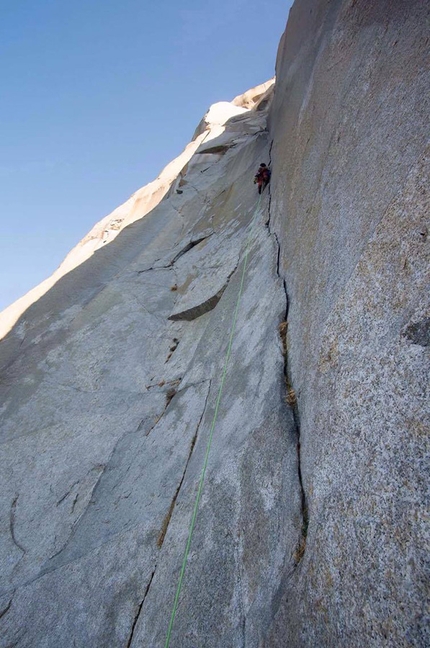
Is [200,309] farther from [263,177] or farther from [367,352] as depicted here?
[367,352]

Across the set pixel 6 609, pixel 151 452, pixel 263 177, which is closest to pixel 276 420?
pixel 151 452

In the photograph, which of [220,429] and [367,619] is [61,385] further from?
[367,619]

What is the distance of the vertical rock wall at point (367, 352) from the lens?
2094 millimetres

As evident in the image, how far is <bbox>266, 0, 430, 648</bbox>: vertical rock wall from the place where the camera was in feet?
6.87

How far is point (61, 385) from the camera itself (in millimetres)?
8758

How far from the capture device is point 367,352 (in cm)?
280

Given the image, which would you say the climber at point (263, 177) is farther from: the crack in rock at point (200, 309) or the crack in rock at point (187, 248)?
the crack in rock at point (200, 309)

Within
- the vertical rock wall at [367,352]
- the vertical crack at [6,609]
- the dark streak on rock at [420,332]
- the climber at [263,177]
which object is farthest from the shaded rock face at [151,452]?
the dark streak on rock at [420,332]

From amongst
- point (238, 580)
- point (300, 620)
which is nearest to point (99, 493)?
point (238, 580)

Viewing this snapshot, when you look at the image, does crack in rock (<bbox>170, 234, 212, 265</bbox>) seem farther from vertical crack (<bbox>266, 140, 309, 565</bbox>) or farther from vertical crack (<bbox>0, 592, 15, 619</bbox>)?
vertical crack (<bbox>0, 592, 15, 619</bbox>)

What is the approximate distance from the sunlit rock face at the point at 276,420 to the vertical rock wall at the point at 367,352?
0.05 feet

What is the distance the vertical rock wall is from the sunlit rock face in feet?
0.05

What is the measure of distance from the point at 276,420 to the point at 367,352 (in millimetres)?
1487

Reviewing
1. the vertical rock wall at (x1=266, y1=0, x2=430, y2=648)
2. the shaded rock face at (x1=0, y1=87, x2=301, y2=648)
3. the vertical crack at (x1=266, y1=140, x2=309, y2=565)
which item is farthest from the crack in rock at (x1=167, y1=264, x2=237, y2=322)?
the vertical rock wall at (x1=266, y1=0, x2=430, y2=648)
